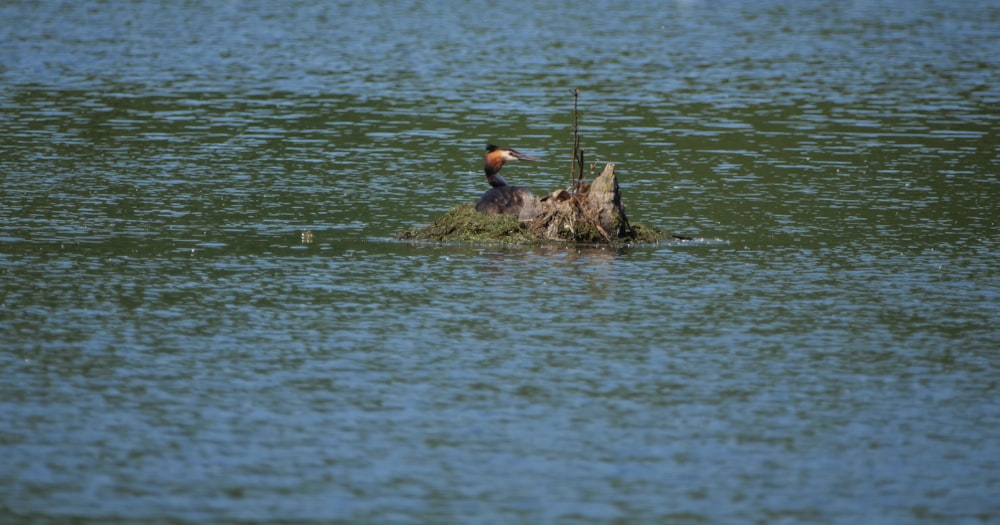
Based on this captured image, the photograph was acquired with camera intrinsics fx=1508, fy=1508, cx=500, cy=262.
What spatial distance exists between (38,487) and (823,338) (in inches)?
405

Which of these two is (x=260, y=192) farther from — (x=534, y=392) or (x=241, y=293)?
(x=534, y=392)

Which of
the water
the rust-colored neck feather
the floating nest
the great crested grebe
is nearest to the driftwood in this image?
the floating nest

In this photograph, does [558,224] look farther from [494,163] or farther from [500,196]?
[494,163]

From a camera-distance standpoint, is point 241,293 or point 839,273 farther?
point 839,273

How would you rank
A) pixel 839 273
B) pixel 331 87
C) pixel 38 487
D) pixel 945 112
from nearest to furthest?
pixel 38 487 → pixel 839 273 → pixel 945 112 → pixel 331 87

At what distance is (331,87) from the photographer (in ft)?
161

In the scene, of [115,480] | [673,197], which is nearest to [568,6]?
[673,197]

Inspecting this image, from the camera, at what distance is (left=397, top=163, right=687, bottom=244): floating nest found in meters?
25.9

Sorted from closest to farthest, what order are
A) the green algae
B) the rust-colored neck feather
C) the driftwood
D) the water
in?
the water, the driftwood, the green algae, the rust-colored neck feather

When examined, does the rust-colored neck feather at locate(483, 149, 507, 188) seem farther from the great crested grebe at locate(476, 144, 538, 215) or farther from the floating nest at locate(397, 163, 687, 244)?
the floating nest at locate(397, 163, 687, 244)

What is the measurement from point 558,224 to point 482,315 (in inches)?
226

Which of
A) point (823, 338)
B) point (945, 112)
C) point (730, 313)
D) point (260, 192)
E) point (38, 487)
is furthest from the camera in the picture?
point (945, 112)

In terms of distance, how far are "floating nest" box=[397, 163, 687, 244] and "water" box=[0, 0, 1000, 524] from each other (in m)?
0.63

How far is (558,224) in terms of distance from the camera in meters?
26.1
